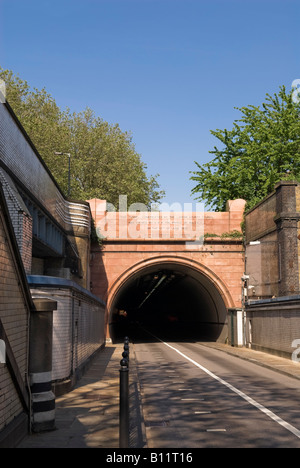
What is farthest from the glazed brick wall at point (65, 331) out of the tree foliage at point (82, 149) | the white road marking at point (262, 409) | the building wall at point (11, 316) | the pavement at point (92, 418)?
the tree foliage at point (82, 149)

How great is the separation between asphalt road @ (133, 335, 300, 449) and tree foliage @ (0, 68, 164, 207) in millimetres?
36505

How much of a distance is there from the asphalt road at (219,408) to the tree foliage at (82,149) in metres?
36.5

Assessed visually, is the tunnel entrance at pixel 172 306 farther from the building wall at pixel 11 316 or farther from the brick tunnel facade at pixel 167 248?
the building wall at pixel 11 316

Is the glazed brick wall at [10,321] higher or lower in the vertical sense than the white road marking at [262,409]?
higher

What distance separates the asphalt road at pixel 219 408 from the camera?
27.3ft

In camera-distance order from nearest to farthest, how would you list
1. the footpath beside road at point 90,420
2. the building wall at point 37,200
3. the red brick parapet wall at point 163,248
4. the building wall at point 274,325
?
1. the footpath beside road at point 90,420
2. the building wall at point 37,200
3. the building wall at point 274,325
4. the red brick parapet wall at point 163,248

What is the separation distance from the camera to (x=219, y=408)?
11.1 metres

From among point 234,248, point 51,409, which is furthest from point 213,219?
point 51,409

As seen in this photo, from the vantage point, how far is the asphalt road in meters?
8.31

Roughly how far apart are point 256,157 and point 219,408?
3336cm

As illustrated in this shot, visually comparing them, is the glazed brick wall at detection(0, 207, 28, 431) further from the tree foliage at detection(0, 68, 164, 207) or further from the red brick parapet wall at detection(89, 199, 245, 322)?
the tree foliage at detection(0, 68, 164, 207)

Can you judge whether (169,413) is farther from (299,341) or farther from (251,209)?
(251,209)

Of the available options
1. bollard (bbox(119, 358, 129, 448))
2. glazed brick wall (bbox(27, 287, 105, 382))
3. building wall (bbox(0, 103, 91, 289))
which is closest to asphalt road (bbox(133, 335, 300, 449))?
bollard (bbox(119, 358, 129, 448))
